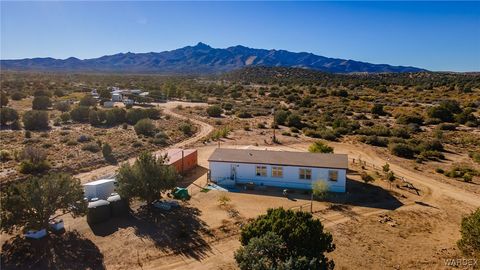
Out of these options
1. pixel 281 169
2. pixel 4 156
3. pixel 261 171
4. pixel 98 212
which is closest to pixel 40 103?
pixel 4 156

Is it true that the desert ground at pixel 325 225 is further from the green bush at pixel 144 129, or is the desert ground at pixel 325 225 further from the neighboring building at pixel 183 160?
the green bush at pixel 144 129

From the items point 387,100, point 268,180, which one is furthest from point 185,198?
point 387,100

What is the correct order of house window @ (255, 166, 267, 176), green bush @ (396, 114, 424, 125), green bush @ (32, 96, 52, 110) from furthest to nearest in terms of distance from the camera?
green bush @ (32, 96, 52, 110)
green bush @ (396, 114, 424, 125)
house window @ (255, 166, 267, 176)

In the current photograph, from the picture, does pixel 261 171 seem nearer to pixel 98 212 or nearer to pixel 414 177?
pixel 98 212

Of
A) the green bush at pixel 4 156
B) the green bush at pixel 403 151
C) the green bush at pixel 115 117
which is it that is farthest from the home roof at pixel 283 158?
the green bush at pixel 115 117

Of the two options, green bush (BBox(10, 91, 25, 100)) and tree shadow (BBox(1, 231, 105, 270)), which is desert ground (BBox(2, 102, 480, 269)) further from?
green bush (BBox(10, 91, 25, 100))

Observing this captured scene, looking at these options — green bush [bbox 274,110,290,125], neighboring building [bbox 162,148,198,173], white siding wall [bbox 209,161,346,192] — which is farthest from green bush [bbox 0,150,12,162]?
green bush [bbox 274,110,290,125]
